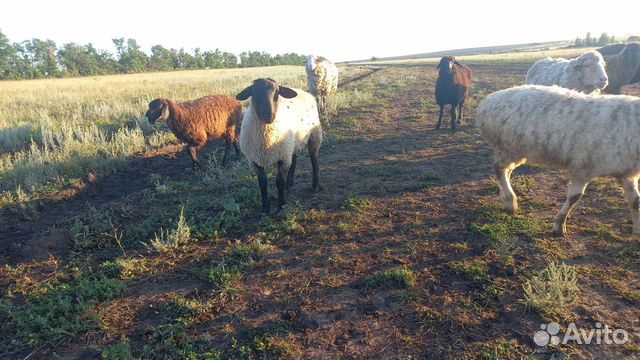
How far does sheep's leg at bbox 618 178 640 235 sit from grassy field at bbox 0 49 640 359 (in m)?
0.20

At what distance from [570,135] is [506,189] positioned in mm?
1364

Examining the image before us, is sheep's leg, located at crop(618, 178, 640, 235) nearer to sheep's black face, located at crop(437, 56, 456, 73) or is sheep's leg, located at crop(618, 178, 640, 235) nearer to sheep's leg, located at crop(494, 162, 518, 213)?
sheep's leg, located at crop(494, 162, 518, 213)

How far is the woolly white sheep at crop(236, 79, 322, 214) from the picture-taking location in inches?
226

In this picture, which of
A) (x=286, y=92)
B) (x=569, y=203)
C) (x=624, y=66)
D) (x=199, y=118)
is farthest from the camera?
(x=624, y=66)

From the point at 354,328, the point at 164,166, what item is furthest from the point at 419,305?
the point at 164,166

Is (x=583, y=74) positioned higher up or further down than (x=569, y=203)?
higher up

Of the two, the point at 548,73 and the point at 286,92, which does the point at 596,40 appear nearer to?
the point at 548,73

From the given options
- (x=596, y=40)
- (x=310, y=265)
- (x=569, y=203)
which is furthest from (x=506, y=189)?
(x=596, y=40)

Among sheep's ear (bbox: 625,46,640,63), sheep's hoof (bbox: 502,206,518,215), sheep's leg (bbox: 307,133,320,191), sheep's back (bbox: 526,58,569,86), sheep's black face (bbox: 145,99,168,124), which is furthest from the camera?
sheep's ear (bbox: 625,46,640,63)

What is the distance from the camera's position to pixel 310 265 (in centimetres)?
472

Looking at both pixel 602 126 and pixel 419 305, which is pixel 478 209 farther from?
pixel 419 305

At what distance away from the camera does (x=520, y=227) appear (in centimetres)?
522

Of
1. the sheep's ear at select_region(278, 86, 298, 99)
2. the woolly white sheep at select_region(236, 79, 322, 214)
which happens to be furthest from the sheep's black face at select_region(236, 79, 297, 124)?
the sheep's ear at select_region(278, 86, 298, 99)

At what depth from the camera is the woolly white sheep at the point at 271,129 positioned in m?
5.73
